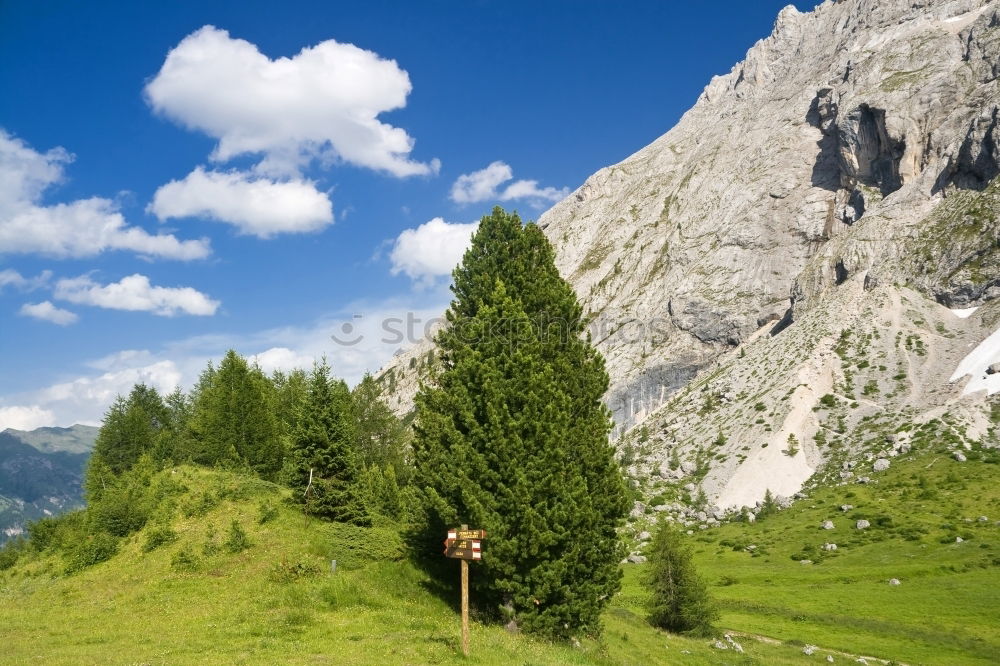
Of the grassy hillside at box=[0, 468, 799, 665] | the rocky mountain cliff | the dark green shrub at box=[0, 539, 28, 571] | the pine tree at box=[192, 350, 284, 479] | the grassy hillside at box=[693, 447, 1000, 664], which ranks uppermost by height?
the rocky mountain cliff

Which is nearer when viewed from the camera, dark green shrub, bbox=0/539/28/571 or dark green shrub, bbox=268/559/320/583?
dark green shrub, bbox=268/559/320/583

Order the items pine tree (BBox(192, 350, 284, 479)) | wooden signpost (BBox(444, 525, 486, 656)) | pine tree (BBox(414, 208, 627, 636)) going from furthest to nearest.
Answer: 1. pine tree (BBox(192, 350, 284, 479))
2. pine tree (BBox(414, 208, 627, 636))
3. wooden signpost (BBox(444, 525, 486, 656))

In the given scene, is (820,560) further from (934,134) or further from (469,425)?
(934,134)

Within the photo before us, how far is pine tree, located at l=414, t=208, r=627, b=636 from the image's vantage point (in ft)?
74.5

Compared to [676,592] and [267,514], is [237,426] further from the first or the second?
[676,592]

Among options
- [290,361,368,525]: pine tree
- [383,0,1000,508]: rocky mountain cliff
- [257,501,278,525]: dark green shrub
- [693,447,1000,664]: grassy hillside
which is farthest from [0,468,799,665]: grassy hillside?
[383,0,1000,508]: rocky mountain cliff

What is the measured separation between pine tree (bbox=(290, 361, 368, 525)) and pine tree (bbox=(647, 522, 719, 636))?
20.8 m

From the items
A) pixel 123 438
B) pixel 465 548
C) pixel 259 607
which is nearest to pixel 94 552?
pixel 259 607

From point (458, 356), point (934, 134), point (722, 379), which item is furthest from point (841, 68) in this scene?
point (458, 356)

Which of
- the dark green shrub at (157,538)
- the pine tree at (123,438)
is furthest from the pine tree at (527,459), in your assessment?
the pine tree at (123,438)

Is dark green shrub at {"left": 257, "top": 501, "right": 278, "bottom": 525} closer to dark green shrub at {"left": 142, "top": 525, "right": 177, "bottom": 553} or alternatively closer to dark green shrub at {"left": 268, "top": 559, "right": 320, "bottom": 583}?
dark green shrub at {"left": 142, "top": 525, "right": 177, "bottom": 553}

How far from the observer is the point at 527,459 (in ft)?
77.0

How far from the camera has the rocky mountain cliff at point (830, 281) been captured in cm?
8688

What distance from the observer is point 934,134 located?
127 metres
